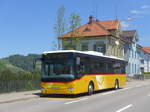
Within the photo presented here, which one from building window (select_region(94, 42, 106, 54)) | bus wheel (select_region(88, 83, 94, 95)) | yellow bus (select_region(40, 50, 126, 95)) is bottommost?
bus wheel (select_region(88, 83, 94, 95))

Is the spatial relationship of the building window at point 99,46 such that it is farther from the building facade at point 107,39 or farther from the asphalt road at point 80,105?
the asphalt road at point 80,105

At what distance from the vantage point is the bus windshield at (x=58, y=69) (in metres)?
16.8

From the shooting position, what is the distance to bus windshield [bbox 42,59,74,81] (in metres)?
16.8

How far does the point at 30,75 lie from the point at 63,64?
6342 millimetres

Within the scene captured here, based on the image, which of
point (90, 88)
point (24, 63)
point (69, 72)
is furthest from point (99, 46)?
point (69, 72)

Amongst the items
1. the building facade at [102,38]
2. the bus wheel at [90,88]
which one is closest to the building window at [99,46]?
the building facade at [102,38]

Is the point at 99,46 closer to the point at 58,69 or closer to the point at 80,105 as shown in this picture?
the point at 58,69

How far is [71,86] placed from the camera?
16.7 meters

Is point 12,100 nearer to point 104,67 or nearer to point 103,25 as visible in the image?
point 104,67

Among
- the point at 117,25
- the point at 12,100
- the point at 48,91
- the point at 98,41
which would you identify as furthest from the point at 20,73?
the point at 117,25

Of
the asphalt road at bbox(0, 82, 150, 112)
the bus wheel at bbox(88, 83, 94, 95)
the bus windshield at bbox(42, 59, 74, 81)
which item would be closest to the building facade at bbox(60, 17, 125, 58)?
the bus wheel at bbox(88, 83, 94, 95)

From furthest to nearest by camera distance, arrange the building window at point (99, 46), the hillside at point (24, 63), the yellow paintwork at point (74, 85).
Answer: the building window at point (99, 46), the hillside at point (24, 63), the yellow paintwork at point (74, 85)

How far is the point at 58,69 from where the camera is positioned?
17156mm

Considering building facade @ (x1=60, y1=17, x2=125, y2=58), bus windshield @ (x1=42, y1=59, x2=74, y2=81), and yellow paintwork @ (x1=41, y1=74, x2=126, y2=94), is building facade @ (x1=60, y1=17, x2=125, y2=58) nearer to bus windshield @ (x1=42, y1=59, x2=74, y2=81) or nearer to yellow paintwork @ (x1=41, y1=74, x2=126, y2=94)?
yellow paintwork @ (x1=41, y1=74, x2=126, y2=94)
